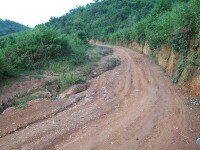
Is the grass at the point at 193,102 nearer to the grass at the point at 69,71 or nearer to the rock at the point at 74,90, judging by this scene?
the rock at the point at 74,90

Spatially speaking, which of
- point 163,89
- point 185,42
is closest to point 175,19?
point 185,42

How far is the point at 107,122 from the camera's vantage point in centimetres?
756

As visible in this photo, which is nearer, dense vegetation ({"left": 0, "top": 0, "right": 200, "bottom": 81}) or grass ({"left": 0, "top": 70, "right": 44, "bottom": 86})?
dense vegetation ({"left": 0, "top": 0, "right": 200, "bottom": 81})

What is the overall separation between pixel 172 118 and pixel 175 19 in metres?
6.60

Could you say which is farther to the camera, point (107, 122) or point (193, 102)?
point (193, 102)

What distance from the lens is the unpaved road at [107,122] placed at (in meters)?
6.32

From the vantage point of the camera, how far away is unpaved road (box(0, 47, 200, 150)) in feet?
20.7

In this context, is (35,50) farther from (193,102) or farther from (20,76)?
(193,102)

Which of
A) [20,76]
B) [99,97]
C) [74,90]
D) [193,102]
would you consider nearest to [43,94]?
[74,90]

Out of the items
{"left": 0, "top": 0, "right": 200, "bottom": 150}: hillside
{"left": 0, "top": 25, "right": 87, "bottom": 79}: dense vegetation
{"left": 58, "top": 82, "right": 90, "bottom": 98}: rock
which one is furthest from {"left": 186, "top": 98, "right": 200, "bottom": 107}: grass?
{"left": 0, "top": 25, "right": 87, "bottom": 79}: dense vegetation

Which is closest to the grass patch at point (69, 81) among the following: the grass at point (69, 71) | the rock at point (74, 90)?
the grass at point (69, 71)

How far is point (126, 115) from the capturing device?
799cm

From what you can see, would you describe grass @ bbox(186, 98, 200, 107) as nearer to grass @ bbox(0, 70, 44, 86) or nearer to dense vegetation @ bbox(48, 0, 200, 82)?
dense vegetation @ bbox(48, 0, 200, 82)

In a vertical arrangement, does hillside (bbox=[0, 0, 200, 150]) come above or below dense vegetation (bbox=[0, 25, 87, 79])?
below
